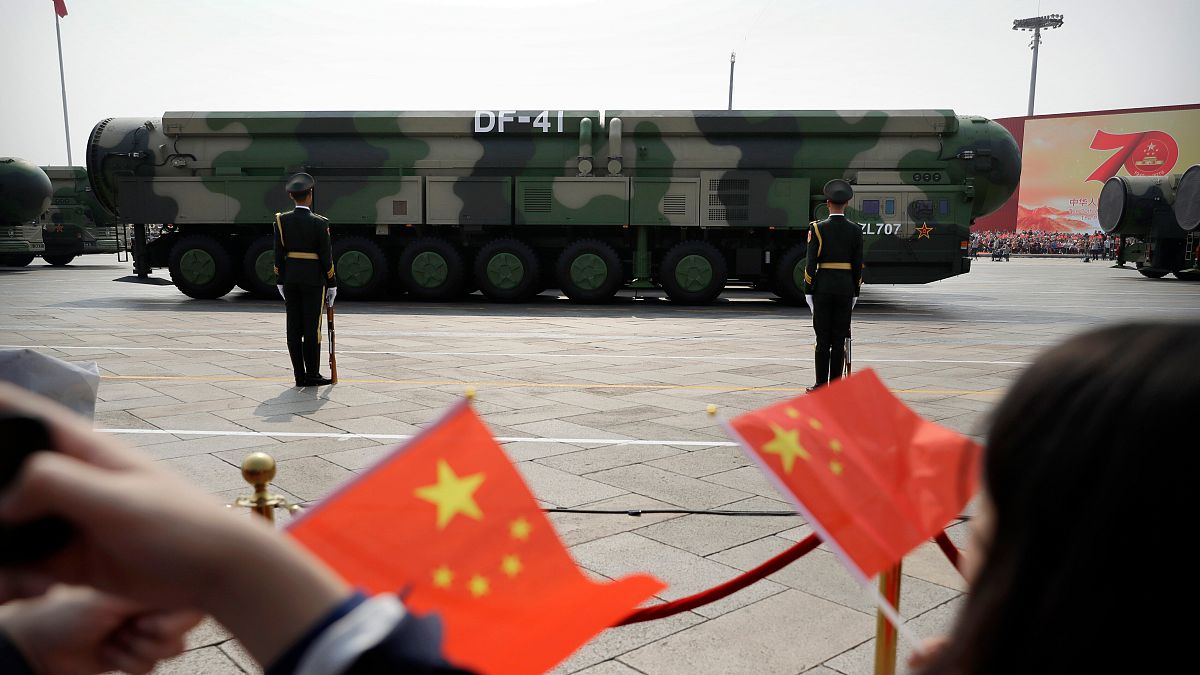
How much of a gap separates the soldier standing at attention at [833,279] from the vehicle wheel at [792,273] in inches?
300

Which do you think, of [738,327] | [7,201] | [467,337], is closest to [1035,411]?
[467,337]

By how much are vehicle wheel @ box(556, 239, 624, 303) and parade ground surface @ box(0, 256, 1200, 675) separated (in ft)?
1.77

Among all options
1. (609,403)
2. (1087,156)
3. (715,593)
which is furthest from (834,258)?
(1087,156)

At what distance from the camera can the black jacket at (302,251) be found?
7.76m

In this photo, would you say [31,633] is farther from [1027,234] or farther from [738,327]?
[1027,234]

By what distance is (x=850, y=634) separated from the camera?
3012 millimetres

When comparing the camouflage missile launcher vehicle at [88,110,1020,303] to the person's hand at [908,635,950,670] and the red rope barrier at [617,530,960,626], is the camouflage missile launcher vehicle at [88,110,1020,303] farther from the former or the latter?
the person's hand at [908,635,950,670]

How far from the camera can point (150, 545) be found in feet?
2.16

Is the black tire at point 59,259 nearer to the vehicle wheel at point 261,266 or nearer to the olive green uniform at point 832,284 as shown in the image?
the vehicle wheel at point 261,266

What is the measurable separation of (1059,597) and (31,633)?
95cm

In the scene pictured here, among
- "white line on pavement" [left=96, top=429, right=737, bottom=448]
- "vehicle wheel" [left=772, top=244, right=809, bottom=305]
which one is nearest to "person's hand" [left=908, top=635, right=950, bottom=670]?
"white line on pavement" [left=96, top=429, right=737, bottom=448]

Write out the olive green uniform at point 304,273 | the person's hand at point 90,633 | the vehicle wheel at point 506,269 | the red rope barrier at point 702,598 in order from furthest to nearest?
1. the vehicle wheel at point 506,269
2. the olive green uniform at point 304,273
3. the red rope barrier at point 702,598
4. the person's hand at point 90,633

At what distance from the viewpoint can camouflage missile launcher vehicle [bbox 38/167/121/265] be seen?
27016mm

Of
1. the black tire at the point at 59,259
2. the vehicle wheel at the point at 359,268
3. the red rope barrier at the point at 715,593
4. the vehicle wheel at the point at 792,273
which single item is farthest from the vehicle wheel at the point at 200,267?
the red rope barrier at the point at 715,593
